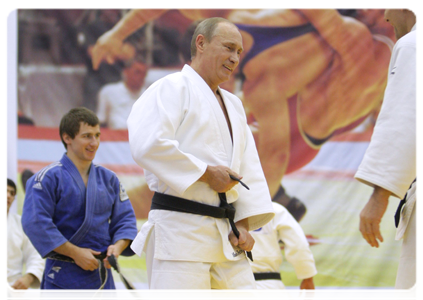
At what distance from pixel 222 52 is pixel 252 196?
0.68 meters

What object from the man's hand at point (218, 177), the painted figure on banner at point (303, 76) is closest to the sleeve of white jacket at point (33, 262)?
the painted figure on banner at point (303, 76)

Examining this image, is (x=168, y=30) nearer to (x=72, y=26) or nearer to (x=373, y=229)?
(x=72, y=26)

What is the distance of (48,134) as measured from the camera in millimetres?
4457

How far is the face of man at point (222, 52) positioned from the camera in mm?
2064

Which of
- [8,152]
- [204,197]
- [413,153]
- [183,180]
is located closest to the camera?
[413,153]

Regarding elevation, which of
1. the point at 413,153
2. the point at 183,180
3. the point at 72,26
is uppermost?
the point at 72,26

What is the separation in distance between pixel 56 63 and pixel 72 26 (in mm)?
403

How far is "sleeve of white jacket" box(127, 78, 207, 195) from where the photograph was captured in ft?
5.89

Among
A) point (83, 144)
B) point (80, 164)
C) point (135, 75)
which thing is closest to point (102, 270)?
point (80, 164)

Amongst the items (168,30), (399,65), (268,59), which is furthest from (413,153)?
(168,30)

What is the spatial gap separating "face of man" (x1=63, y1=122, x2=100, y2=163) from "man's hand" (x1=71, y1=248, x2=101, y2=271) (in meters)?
0.56

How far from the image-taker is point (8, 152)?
4.38 meters

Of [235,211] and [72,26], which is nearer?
[235,211]

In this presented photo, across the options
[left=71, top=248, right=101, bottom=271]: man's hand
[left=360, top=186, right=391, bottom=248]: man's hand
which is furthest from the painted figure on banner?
[left=360, top=186, right=391, bottom=248]: man's hand
